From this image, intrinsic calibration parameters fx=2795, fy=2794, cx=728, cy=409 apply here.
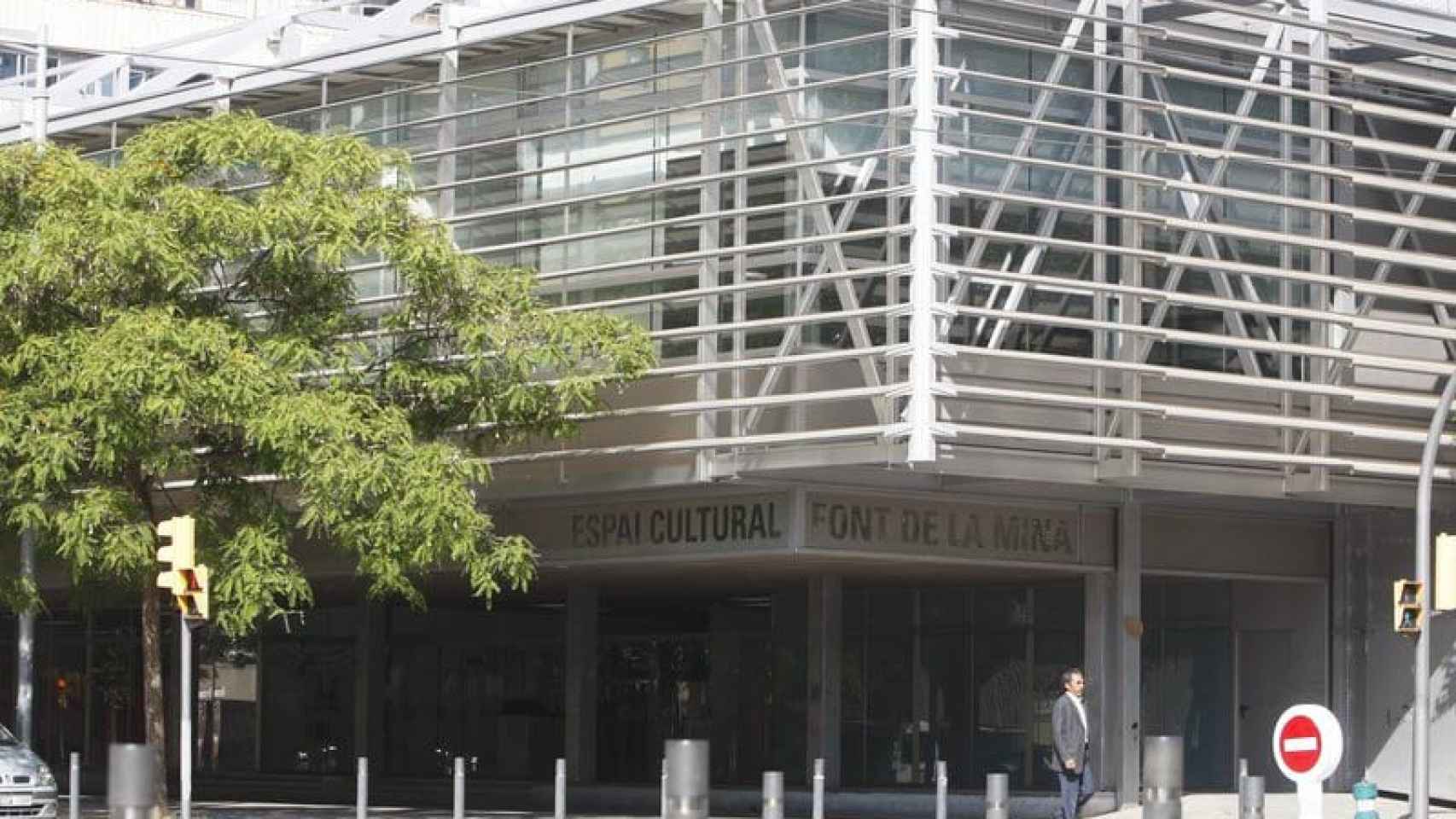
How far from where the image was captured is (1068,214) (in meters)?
30.7

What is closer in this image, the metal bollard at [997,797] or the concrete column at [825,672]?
the metal bollard at [997,797]

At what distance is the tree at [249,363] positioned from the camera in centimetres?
2764

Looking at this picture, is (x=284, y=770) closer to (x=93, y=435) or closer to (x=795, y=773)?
(x=795, y=773)

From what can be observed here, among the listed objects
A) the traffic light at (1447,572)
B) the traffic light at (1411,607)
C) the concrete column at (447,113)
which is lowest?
the traffic light at (1411,607)

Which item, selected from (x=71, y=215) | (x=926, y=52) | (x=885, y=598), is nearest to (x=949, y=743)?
(x=885, y=598)

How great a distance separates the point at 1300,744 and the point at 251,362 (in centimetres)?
1431

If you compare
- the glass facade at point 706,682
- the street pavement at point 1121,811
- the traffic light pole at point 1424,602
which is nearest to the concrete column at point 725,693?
the glass facade at point 706,682

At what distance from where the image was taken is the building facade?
29.5 metres

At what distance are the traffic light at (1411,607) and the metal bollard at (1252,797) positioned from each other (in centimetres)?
363

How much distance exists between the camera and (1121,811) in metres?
33.0

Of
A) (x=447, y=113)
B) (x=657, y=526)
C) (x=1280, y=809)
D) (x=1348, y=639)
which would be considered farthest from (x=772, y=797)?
(x=1348, y=639)

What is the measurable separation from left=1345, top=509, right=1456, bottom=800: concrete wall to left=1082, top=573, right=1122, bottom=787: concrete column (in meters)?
3.65

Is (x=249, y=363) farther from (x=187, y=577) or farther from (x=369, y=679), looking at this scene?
(x=369, y=679)

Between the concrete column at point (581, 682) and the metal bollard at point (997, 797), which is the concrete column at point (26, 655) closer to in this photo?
the concrete column at point (581, 682)
